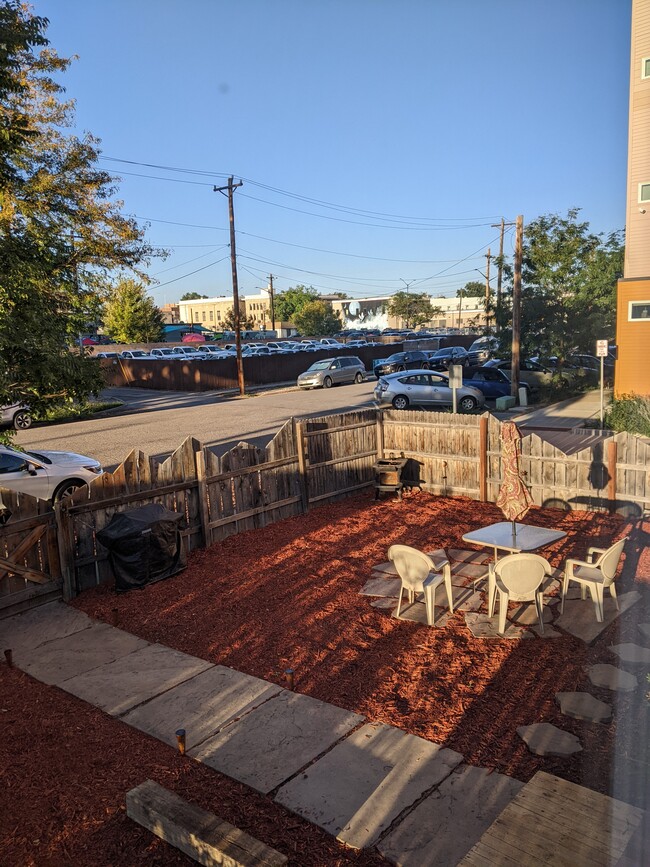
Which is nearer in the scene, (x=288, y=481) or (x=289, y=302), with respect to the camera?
(x=288, y=481)

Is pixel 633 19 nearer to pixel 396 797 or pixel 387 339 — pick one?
pixel 396 797

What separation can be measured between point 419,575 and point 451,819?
340cm

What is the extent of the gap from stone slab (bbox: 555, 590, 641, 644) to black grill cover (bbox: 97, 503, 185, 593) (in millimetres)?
5147

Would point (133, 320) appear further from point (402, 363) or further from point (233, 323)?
point (402, 363)

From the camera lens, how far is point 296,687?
654 cm

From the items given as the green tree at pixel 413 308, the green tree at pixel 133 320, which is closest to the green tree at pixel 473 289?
the green tree at pixel 413 308

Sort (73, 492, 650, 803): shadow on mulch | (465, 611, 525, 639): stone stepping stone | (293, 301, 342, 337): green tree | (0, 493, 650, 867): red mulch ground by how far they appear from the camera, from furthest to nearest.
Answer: (293, 301, 342, 337): green tree < (465, 611, 525, 639): stone stepping stone < (73, 492, 650, 803): shadow on mulch < (0, 493, 650, 867): red mulch ground

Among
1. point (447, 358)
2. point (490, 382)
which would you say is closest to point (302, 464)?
point (490, 382)

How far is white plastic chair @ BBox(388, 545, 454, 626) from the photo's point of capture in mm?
7738

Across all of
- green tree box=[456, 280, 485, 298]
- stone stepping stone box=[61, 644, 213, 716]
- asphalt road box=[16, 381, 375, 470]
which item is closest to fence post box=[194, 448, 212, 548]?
stone stepping stone box=[61, 644, 213, 716]

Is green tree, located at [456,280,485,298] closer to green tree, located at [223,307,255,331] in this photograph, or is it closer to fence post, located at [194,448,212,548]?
green tree, located at [223,307,255,331]

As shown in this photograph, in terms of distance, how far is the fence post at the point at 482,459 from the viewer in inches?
511

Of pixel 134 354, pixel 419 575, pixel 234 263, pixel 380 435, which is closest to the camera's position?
pixel 419 575

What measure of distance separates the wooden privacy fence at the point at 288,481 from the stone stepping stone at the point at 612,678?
4605 mm
